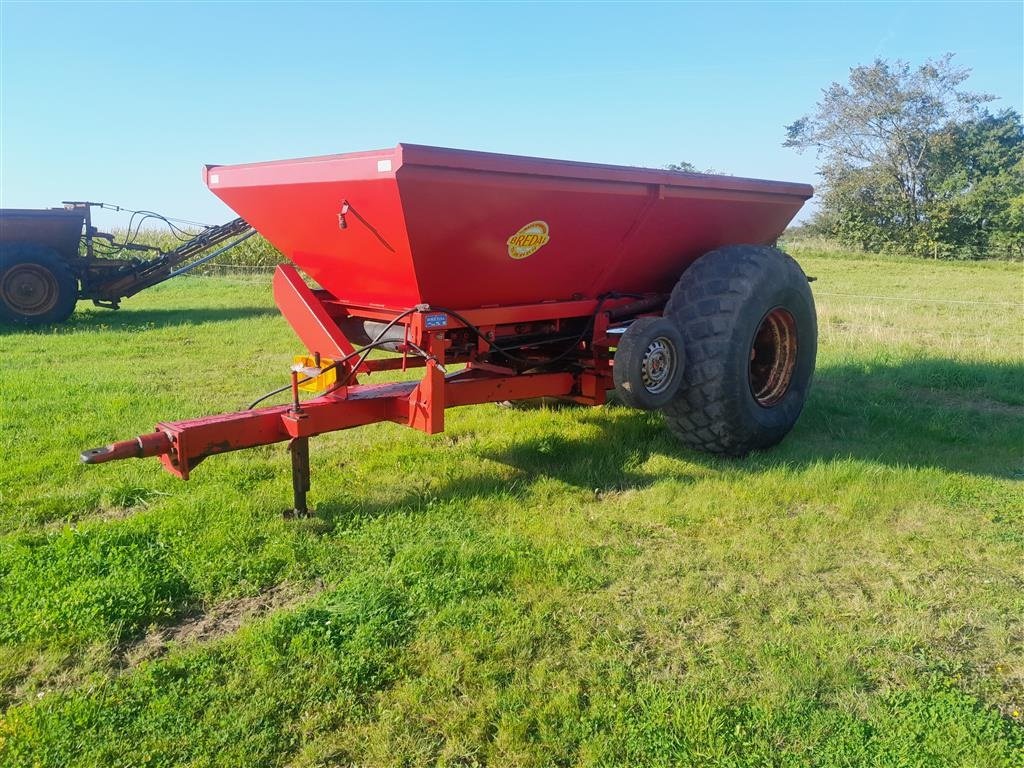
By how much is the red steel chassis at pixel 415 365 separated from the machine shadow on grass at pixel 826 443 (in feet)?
1.41

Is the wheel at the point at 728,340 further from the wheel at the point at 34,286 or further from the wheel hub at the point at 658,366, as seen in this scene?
the wheel at the point at 34,286

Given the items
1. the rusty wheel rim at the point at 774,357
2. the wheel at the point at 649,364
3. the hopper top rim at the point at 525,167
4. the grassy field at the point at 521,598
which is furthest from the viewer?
the rusty wheel rim at the point at 774,357

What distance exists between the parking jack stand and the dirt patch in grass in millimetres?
645

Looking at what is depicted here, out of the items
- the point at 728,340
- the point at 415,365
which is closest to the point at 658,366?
the point at 728,340

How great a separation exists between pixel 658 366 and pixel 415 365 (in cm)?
139

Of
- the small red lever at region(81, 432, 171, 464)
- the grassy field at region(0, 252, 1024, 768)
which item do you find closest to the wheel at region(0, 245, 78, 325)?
the grassy field at region(0, 252, 1024, 768)

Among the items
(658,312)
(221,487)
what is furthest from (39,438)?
(658,312)

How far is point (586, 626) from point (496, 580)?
49cm

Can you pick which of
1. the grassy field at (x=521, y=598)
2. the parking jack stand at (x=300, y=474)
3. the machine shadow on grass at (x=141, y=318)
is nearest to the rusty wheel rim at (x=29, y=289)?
the machine shadow on grass at (x=141, y=318)

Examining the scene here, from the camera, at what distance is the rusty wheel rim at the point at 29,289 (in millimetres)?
11523

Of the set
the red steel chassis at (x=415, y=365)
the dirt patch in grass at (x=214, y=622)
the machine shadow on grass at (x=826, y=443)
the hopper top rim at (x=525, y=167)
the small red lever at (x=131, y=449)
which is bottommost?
the dirt patch in grass at (x=214, y=622)

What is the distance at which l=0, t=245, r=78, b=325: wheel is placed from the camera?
1150 cm

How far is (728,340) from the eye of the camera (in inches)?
190

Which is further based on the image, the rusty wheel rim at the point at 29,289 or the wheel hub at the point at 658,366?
the rusty wheel rim at the point at 29,289
